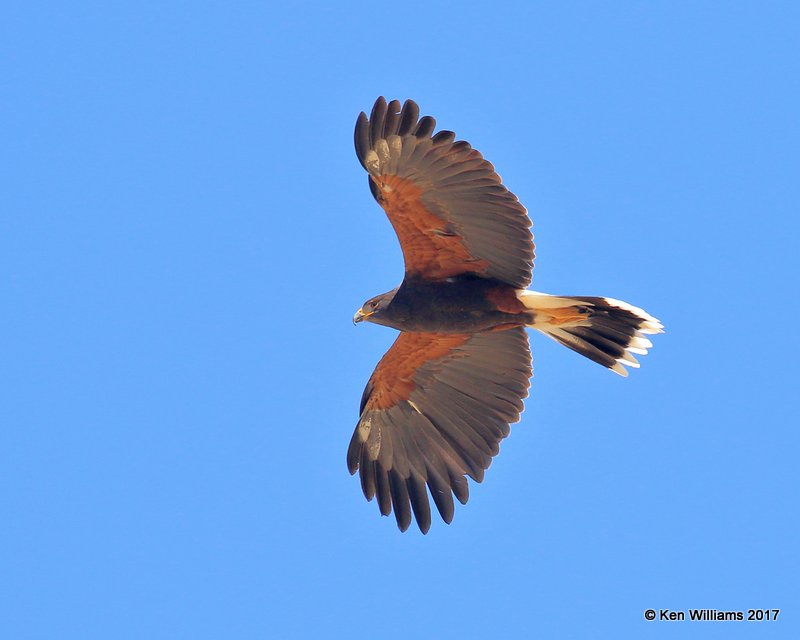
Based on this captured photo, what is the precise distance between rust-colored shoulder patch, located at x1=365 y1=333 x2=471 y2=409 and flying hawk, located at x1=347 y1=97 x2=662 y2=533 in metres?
0.01

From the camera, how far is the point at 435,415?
14812 mm

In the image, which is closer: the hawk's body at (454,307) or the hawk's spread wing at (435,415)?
the hawk's body at (454,307)

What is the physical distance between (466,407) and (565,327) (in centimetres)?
150

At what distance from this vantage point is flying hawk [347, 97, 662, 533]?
12906mm

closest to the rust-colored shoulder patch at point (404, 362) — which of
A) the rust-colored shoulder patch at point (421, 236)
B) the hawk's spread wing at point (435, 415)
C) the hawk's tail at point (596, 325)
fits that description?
the hawk's spread wing at point (435, 415)

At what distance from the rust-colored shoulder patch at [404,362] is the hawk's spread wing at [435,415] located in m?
0.01

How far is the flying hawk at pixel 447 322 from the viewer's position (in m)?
12.9

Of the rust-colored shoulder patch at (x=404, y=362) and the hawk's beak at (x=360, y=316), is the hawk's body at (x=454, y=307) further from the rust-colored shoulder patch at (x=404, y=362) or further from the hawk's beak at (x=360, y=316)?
the rust-colored shoulder patch at (x=404, y=362)

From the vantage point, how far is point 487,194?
1301 centimetres

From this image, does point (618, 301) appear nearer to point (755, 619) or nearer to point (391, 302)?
point (391, 302)

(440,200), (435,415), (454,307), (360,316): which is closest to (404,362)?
(435,415)

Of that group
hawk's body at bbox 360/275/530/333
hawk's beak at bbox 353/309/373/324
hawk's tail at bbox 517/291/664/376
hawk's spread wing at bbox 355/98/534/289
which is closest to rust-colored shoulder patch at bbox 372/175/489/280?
hawk's spread wing at bbox 355/98/534/289

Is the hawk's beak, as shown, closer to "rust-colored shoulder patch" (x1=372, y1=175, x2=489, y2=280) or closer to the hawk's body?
the hawk's body

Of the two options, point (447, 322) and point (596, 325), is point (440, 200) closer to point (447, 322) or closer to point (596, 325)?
point (447, 322)
